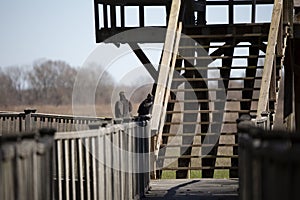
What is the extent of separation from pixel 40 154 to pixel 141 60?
1275 centimetres

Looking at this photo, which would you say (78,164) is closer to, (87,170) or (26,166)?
(87,170)

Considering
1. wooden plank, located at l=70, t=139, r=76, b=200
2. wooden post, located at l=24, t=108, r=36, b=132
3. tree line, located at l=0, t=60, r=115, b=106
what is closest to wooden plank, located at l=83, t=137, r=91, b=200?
wooden plank, located at l=70, t=139, r=76, b=200

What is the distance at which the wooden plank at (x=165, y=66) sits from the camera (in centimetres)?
1355

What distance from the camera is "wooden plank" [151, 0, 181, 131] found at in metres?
13.5

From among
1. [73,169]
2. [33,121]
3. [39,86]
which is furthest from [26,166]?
[39,86]

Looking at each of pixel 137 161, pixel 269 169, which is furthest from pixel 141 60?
pixel 269 169

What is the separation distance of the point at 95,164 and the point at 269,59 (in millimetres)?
5973

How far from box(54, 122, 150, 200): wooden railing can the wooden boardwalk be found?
1.09 metres

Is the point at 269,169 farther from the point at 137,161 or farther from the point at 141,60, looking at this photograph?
the point at 141,60

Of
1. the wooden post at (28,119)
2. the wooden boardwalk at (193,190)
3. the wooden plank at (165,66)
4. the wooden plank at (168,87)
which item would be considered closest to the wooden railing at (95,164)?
the wooden boardwalk at (193,190)

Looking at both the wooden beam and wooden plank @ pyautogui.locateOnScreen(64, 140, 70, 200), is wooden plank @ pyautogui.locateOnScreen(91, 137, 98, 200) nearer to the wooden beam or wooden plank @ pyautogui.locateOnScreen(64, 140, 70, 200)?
wooden plank @ pyautogui.locateOnScreen(64, 140, 70, 200)

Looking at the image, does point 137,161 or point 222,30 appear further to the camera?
point 222,30

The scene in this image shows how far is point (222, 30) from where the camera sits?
50.9ft

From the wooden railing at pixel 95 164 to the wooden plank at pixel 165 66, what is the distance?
2.93 meters
